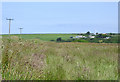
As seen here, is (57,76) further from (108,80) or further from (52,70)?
(108,80)

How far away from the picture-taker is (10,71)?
2.98 m

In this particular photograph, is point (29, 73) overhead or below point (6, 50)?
below

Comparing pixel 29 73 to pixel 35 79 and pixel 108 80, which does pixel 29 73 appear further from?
pixel 108 80

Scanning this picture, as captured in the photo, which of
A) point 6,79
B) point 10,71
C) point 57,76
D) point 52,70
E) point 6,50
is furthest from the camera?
point 6,50

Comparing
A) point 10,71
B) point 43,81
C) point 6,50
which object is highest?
point 6,50

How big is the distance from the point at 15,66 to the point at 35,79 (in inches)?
24.9

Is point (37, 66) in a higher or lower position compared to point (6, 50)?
lower

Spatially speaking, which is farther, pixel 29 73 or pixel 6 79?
pixel 29 73

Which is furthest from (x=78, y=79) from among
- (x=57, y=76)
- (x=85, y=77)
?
(x=57, y=76)

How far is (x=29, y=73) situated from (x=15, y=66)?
1.41 feet

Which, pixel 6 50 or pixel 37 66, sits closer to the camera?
pixel 37 66

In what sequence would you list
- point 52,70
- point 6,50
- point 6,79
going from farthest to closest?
1. point 6,50
2. point 52,70
3. point 6,79

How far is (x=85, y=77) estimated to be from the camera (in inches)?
120

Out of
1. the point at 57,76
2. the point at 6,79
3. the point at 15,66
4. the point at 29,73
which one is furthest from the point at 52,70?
the point at 6,79
